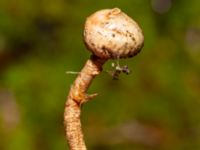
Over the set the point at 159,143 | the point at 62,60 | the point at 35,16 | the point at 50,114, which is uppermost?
the point at 35,16

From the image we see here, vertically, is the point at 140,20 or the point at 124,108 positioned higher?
the point at 140,20

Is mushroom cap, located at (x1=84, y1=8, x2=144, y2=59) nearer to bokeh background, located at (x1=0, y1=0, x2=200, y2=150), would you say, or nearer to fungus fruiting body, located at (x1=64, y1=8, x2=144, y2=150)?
fungus fruiting body, located at (x1=64, y1=8, x2=144, y2=150)

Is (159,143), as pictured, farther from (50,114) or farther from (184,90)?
(50,114)

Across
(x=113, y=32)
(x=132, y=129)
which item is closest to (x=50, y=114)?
(x=132, y=129)

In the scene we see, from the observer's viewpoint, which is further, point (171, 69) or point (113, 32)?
point (171, 69)

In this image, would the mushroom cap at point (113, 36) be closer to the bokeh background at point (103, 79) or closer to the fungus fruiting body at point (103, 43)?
the fungus fruiting body at point (103, 43)

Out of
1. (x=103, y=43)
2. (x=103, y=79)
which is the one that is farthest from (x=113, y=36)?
(x=103, y=79)

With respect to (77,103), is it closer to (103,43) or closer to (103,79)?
(103,43)
